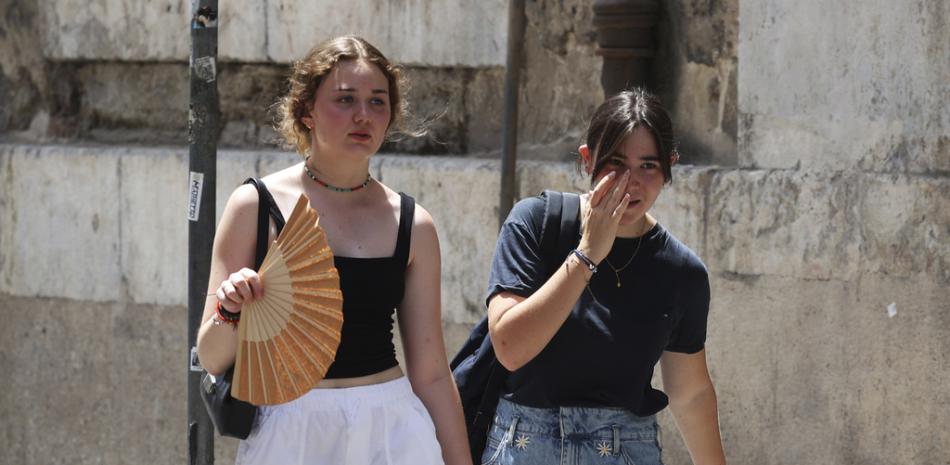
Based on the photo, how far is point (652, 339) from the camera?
11.3ft

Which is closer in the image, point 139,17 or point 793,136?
point 793,136

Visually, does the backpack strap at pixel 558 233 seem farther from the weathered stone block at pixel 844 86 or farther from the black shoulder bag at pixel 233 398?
the weathered stone block at pixel 844 86

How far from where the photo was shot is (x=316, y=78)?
3.47 meters

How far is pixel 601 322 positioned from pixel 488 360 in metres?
0.30

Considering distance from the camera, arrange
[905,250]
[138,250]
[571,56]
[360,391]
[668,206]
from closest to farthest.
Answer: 1. [360,391]
2. [905,250]
3. [668,206]
4. [571,56]
5. [138,250]

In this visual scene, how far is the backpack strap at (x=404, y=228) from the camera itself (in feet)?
11.3

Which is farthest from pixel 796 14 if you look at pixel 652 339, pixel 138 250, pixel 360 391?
pixel 138 250

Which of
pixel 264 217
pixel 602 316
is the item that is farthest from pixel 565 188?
pixel 264 217

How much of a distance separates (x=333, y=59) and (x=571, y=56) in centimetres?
264

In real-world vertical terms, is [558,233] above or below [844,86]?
below

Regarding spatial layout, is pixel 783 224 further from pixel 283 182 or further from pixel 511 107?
pixel 283 182

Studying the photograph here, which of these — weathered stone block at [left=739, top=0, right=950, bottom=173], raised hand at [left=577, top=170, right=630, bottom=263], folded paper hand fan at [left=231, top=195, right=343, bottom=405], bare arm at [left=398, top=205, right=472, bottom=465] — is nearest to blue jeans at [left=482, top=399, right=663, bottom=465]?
bare arm at [left=398, top=205, right=472, bottom=465]

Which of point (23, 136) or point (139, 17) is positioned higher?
point (139, 17)

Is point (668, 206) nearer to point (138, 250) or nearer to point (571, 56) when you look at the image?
point (571, 56)
